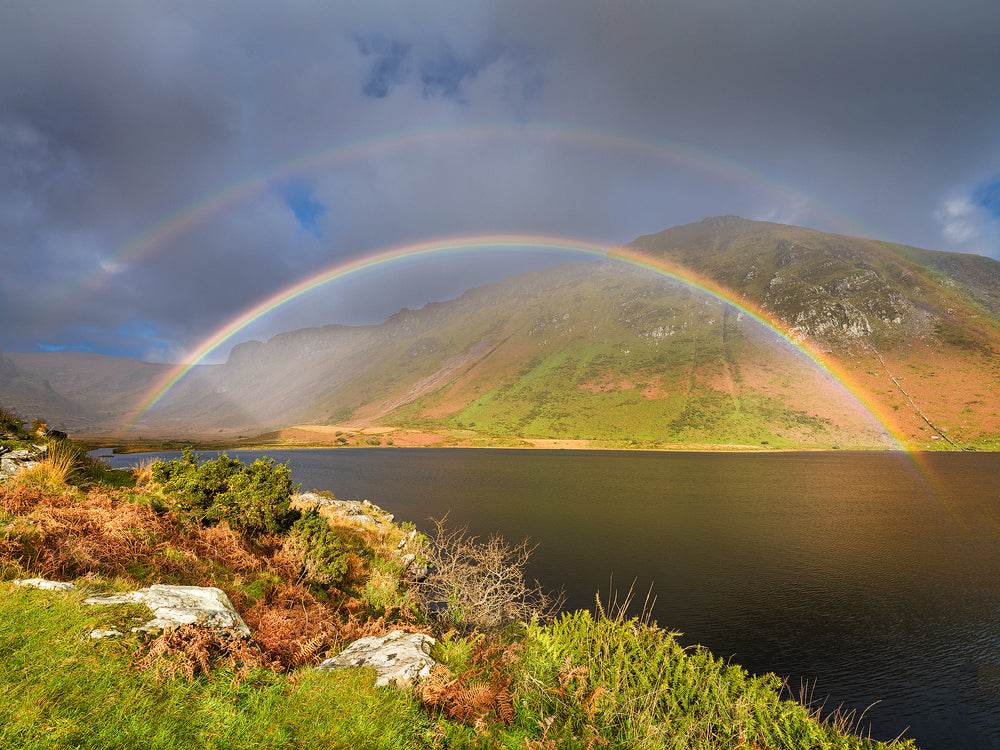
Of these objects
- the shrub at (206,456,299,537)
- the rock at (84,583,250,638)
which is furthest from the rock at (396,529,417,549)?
the rock at (84,583,250,638)

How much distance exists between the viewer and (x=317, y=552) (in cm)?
1385

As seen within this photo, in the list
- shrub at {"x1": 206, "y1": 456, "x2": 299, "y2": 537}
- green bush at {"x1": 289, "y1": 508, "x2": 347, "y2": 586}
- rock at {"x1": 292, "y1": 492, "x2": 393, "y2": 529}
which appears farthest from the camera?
rock at {"x1": 292, "y1": 492, "x2": 393, "y2": 529}

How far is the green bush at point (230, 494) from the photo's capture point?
13.4 meters

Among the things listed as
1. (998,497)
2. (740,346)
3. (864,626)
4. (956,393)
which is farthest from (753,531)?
(740,346)

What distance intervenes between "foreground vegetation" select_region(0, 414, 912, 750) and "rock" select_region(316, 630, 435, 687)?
312 mm

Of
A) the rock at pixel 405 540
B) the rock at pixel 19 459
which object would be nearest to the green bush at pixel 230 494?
the rock at pixel 19 459

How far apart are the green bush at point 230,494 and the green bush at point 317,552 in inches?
35.0

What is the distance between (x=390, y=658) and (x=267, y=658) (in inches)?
84.9

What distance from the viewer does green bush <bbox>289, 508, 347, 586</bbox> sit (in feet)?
43.7

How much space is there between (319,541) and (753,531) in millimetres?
36589

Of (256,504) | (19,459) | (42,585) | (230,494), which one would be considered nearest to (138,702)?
(42,585)

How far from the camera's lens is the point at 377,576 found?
595 inches

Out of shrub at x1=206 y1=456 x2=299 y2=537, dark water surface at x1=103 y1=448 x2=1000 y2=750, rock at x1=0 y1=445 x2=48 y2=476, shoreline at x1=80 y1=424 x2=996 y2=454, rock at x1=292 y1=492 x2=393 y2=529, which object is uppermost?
rock at x1=0 y1=445 x2=48 y2=476

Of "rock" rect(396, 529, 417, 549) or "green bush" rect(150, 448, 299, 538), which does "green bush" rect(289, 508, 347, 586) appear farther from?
"rock" rect(396, 529, 417, 549)
